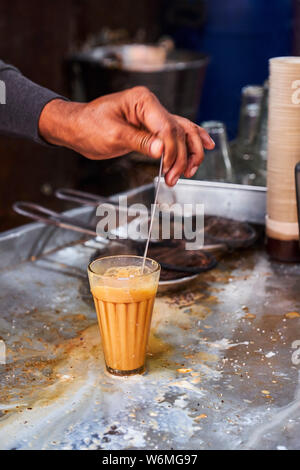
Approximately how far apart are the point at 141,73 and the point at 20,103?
2.79m

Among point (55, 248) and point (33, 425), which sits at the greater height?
point (33, 425)

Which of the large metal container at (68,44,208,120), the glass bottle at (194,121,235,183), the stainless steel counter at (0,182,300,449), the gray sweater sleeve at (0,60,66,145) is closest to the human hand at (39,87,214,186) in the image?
the gray sweater sleeve at (0,60,66,145)

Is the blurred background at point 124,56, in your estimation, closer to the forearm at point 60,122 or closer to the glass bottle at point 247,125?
the glass bottle at point 247,125

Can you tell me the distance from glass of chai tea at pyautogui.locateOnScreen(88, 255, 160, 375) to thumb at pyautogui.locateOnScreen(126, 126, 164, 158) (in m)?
0.21

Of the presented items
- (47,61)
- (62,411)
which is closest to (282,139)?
(62,411)

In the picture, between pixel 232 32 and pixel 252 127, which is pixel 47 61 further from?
pixel 252 127

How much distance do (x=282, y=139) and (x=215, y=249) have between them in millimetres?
356

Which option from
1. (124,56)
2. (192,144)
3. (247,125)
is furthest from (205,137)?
(124,56)

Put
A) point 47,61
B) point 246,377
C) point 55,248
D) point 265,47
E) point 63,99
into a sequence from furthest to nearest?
point 265,47
point 47,61
point 55,248
point 63,99
point 246,377

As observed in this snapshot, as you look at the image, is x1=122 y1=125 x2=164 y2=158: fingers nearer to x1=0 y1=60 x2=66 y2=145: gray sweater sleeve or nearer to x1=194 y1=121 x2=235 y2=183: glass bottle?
x1=0 y1=60 x2=66 y2=145: gray sweater sleeve

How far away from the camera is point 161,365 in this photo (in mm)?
1173

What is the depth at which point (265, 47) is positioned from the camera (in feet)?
18.2

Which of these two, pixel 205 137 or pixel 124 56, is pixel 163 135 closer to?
pixel 205 137

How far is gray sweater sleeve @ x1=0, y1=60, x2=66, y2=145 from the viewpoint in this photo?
1.47 meters
